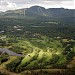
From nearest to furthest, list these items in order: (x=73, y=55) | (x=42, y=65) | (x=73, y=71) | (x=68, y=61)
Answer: (x=73, y=71) → (x=42, y=65) → (x=68, y=61) → (x=73, y=55)

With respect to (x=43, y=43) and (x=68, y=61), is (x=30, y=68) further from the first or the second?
(x=43, y=43)

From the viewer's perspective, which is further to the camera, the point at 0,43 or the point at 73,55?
the point at 0,43

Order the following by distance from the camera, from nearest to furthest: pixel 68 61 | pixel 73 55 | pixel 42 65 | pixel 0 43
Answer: pixel 42 65, pixel 68 61, pixel 73 55, pixel 0 43

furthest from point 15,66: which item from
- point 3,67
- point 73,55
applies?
point 73,55

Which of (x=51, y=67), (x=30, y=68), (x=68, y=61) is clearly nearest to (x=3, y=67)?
(x=30, y=68)

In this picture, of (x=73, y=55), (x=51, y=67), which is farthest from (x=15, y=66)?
(x=73, y=55)

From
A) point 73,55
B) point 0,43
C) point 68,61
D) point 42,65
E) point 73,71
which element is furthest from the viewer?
point 0,43

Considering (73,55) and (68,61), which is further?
(73,55)

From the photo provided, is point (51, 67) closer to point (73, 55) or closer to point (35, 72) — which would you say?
point (35, 72)

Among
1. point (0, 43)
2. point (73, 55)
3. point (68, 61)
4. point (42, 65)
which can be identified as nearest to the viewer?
point (42, 65)
